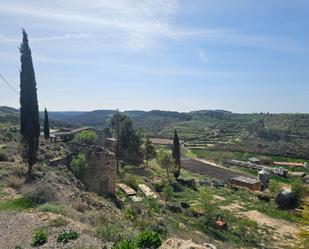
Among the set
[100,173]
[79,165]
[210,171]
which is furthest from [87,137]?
[210,171]

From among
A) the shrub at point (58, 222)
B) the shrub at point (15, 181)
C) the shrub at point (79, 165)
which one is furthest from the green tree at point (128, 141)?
the shrub at point (58, 222)

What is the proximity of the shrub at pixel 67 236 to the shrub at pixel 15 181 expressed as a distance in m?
8.18

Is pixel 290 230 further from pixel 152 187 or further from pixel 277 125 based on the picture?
pixel 277 125

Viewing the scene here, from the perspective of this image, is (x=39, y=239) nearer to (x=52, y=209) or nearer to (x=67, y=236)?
(x=67, y=236)

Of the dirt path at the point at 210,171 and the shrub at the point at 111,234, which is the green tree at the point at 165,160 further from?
the shrub at the point at 111,234

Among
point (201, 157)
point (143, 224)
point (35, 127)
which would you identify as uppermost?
point (35, 127)

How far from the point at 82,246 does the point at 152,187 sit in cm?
2747

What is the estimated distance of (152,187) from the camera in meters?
38.5

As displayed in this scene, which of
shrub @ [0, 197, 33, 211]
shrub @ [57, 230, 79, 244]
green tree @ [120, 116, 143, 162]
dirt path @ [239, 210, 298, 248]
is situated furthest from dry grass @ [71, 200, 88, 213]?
green tree @ [120, 116, 143, 162]

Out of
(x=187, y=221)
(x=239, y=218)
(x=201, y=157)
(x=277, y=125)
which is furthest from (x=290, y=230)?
(x=277, y=125)

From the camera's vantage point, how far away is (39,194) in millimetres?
17203

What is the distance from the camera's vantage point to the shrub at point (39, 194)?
667 inches

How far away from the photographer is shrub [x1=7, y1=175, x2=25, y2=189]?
19356 mm

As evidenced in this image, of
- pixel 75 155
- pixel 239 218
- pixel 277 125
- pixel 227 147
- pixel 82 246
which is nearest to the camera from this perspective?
pixel 82 246
